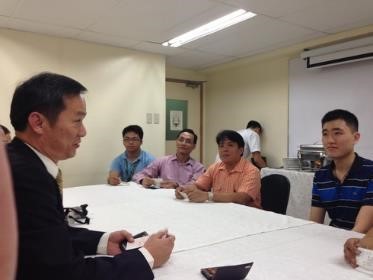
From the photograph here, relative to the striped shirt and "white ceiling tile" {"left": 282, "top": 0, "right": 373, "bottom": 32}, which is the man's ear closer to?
the striped shirt

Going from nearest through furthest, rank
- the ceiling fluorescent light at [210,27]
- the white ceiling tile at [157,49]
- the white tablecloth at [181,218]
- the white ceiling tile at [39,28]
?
1. the white tablecloth at [181,218]
2. the ceiling fluorescent light at [210,27]
3. the white ceiling tile at [39,28]
4. the white ceiling tile at [157,49]

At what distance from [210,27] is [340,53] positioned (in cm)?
147

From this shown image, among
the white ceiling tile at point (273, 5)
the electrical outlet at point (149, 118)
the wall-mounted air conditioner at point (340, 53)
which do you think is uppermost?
the white ceiling tile at point (273, 5)

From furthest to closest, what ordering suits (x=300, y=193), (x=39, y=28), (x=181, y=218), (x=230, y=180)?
(x=300, y=193), (x=39, y=28), (x=230, y=180), (x=181, y=218)

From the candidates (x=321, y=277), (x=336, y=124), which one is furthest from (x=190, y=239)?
(x=336, y=124)

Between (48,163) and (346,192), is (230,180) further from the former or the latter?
(48,163)

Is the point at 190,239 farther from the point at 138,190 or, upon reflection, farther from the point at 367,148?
the point at 367,148

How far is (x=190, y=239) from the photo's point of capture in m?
1.34

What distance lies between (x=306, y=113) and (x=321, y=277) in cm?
351

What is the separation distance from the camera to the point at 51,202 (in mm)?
812

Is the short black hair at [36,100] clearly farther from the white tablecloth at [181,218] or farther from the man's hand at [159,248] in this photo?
the white tablecloth at [181,218]

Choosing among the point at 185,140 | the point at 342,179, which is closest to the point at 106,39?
the point at 185,140

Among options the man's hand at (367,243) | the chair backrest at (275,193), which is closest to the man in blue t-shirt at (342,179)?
the chair backrest at (275,193)

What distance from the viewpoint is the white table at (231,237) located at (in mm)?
1035
